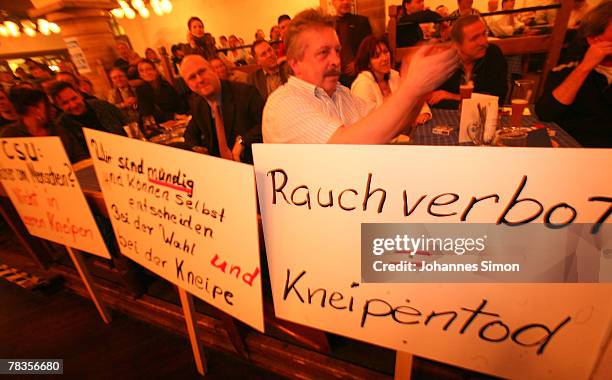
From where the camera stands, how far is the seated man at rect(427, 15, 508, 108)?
1.76m

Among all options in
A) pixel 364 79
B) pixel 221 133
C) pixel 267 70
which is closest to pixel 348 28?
pixel 267 70

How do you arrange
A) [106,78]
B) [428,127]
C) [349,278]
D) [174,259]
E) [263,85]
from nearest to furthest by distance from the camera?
[349,278] → [174,259] → [428,127] → [263,85] → [106,78]

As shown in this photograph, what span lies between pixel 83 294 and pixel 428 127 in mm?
2495

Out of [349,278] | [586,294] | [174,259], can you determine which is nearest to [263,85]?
[174,259]

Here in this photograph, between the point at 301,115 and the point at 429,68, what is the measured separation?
0.39m

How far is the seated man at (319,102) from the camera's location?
691 millimetres

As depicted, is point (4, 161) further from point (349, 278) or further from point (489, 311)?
point (489, 311)

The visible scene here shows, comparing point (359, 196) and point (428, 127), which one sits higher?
point (359, 196)

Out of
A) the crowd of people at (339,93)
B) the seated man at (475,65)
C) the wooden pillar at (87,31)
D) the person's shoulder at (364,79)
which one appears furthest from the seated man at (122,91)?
the wooden pillar at (87,31)

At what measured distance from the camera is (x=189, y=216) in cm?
83

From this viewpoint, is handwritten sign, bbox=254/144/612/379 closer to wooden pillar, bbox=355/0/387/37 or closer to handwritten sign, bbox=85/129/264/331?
handwritten sign, bbox=85/129/264/331

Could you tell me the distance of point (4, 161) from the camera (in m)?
1.36

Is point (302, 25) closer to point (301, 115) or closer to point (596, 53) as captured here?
point (301, 115)

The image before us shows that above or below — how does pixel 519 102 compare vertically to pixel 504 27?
below
